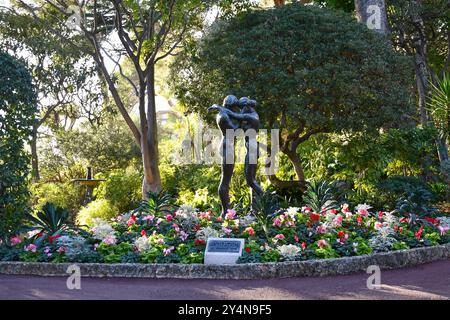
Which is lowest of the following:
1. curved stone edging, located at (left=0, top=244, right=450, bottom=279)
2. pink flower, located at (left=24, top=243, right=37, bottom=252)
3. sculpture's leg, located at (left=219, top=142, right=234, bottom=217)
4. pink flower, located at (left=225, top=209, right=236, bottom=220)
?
curved stone edging, located at (left=0, top=244, right=450, bottom=279)

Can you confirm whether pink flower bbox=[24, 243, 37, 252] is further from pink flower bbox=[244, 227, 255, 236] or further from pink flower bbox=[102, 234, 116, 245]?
pink flower bbox=[244, 227, 255, 236]

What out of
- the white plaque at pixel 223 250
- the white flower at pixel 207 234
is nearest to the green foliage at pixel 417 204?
the white flower at pixel 207 234

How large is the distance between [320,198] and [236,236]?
2488 mm

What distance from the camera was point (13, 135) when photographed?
994 cm

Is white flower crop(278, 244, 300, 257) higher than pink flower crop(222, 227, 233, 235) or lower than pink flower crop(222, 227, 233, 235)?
lower

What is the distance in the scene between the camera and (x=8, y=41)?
2158 cm

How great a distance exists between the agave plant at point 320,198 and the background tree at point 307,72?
3445mm

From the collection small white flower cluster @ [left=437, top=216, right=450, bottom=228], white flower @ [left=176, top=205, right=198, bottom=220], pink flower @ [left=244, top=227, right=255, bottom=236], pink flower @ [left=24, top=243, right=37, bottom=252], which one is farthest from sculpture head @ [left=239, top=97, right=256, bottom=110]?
pink flower @ [left=24, top=243, right=37, bottom=252]

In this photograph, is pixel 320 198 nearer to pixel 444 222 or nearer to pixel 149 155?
pixel 444 222

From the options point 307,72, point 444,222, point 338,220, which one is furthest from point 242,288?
point 307,72

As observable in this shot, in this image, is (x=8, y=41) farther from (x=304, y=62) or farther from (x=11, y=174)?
(x=11, y=174)

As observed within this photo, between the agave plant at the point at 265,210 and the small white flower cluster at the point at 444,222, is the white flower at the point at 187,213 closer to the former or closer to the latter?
the agave plant at the point at 265,210

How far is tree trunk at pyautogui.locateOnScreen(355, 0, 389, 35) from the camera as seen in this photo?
727 inches

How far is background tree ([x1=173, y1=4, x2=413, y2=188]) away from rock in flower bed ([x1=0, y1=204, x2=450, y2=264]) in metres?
4.61
